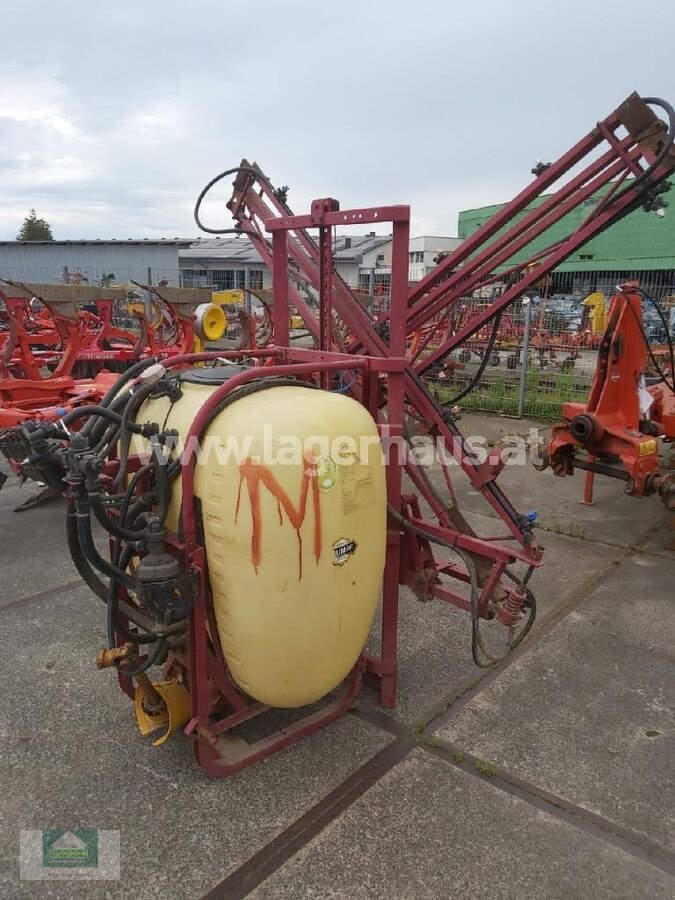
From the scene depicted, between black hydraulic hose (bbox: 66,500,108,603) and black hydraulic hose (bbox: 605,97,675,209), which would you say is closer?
black hydraulic hose (bbox: 66,500,108,603)

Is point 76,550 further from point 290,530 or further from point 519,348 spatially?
point 519,348

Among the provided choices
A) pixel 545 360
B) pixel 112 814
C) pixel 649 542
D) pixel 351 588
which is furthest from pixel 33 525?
pixel 545 360

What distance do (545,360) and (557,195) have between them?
8003 mm

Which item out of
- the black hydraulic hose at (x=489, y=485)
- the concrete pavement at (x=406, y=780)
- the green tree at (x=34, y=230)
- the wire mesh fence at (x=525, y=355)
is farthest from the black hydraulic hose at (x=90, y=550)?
the green tree at (x=34, y=230)

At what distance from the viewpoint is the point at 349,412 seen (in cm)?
212

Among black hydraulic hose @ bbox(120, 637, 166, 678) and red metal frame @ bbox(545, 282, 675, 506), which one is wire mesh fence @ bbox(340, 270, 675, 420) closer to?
red metal frame @ bbox(545, 282, 675, 506)

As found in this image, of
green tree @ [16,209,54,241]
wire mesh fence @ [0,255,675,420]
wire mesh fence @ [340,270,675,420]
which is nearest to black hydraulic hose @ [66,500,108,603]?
wire mesh fence @ [0,255,675,420]

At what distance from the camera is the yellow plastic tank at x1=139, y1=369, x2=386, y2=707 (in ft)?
6.32

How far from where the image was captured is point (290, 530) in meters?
1.94

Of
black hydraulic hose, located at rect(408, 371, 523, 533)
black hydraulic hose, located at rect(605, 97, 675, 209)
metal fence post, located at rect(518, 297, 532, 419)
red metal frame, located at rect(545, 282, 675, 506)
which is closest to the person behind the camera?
black hydraulic hose, located at rect(605, 97, 675, 209)

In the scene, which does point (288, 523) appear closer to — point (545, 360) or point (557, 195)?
point (557, 195)

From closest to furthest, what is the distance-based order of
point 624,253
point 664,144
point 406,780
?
1. point 406,780
2. point 664,144
3. point 624,253

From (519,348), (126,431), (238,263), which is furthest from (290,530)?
(238,263)

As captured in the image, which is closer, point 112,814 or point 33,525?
point 112,814
